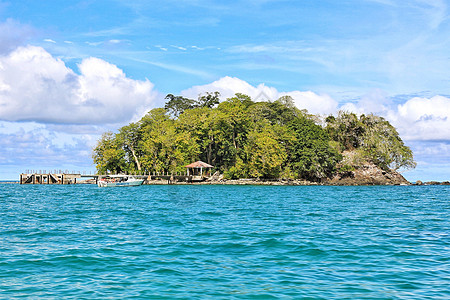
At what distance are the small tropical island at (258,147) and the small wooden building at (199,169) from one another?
1.62 meters

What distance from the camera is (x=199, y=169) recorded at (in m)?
87.4

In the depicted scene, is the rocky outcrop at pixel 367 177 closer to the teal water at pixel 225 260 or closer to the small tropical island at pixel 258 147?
the small tropical island at pixel 258 147

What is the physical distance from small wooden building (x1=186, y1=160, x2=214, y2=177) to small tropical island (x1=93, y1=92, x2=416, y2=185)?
63.6 inches

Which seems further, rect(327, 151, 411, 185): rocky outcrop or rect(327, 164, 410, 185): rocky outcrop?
rect(327, 164, 410, 185): rocky outcrop

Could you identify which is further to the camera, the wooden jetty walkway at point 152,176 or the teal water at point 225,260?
the wooden jetty walkway at point 152,176

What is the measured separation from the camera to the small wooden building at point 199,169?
263 ft

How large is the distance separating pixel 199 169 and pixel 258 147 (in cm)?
1504

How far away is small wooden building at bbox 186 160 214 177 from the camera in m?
80.3

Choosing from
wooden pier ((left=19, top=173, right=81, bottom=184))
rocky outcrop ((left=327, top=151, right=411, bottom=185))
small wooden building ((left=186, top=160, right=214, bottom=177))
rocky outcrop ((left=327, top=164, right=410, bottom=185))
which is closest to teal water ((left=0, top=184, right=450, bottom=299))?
small wooden building ((left=186, top=160, right=214, bottom=177))

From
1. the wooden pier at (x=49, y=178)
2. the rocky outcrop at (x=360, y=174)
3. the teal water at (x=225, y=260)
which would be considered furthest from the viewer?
the wooden pier at (x=49, y=178)

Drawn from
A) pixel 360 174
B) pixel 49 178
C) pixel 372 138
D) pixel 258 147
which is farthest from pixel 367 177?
pixel 49 178

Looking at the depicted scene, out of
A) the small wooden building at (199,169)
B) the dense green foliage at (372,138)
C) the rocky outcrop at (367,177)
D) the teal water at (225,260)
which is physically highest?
the dense green foliage at (372,138)

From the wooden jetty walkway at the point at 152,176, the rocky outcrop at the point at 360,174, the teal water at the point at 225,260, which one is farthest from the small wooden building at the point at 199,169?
the teal water at the point at 225,260

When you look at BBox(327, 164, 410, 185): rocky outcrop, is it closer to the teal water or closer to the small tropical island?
the small tropical island
